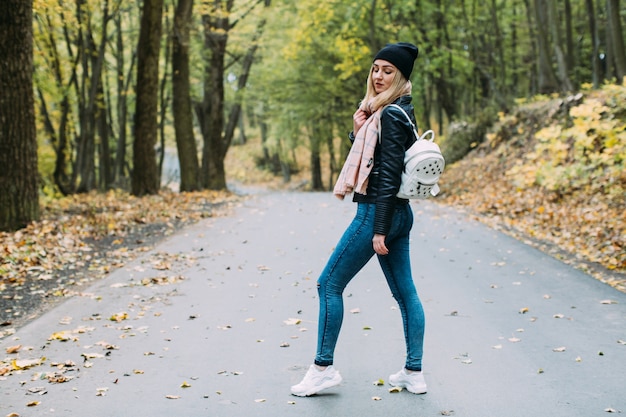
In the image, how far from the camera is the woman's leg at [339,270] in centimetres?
444

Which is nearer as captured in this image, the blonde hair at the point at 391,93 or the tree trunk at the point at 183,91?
the blonde hair at the point at 391,93

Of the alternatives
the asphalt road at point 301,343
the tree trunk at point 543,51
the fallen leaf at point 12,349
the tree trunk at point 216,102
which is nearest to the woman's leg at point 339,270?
the asphalt road at point 301,343

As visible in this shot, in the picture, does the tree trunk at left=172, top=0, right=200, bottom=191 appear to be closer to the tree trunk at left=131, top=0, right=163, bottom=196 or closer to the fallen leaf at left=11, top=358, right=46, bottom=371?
the tree trunk at left=131, top=0, right=163, bottom=196

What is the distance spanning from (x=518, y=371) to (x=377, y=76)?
7.89ft

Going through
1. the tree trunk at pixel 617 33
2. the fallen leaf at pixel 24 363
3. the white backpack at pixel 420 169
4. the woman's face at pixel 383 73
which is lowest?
the fallen leaf at pixel 24 363

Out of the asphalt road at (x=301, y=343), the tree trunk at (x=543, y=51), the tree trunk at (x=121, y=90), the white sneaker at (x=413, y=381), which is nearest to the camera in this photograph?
the asphalt road at (x=301, y=343)

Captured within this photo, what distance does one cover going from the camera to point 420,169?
4.30 metres

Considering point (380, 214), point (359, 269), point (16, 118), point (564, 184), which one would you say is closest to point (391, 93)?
point (380, 214)

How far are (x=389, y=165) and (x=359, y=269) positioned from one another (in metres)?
0.72

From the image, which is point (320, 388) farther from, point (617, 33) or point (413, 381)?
point (617, 33)

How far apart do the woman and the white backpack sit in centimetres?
6

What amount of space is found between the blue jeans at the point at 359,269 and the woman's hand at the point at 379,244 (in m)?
0.09

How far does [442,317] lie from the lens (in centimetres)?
678

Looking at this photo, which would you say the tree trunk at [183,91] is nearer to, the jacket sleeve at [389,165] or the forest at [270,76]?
the forest at [270,76]
